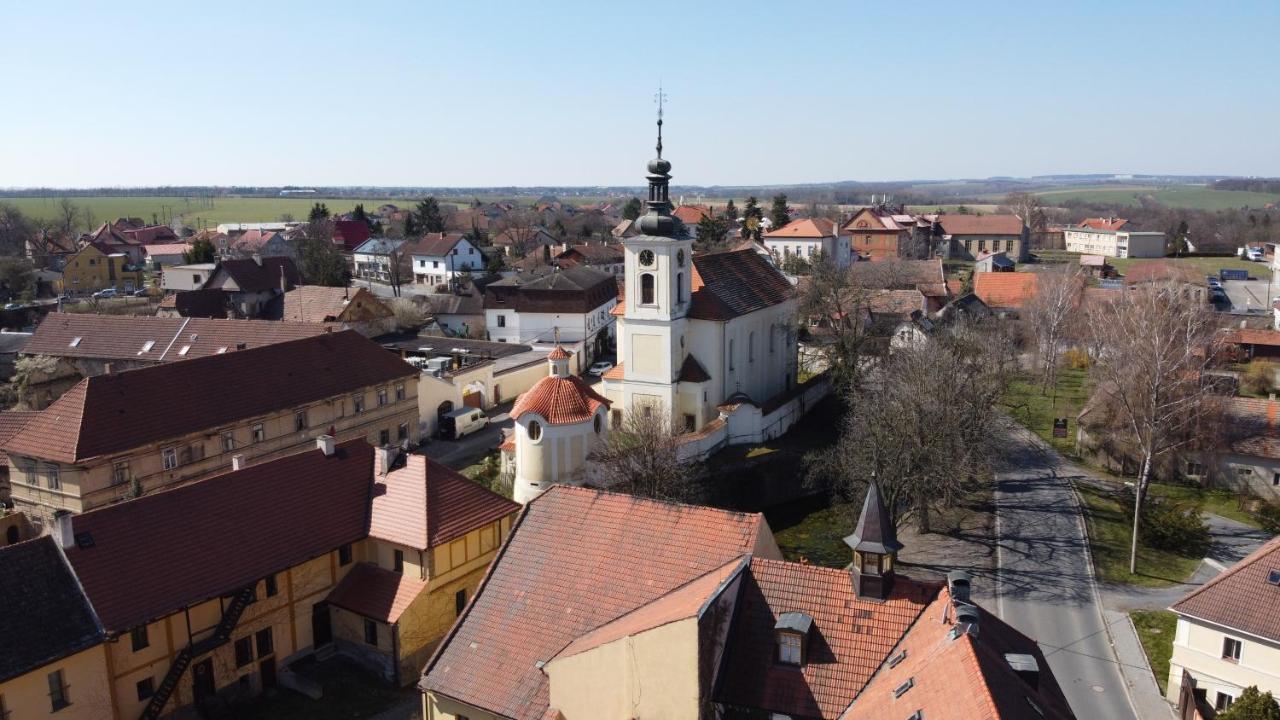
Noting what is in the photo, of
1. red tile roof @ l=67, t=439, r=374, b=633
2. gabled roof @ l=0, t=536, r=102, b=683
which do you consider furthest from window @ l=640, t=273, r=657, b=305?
gabled roof @ l=0, t=536, r=102, b=683

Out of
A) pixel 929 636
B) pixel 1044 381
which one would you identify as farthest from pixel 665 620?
pixel 1044 381

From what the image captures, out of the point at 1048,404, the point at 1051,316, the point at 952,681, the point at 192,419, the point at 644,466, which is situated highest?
the point at 1051,316

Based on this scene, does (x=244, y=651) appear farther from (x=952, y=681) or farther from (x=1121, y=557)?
(x=1121, y=557)

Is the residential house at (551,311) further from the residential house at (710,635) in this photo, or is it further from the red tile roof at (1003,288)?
the residential house at (710,635)

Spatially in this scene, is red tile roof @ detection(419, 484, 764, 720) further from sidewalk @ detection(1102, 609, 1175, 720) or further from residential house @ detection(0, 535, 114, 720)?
sidewalk @ detection(1102, 609, 1175, 720)

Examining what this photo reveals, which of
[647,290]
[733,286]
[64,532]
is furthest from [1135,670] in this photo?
[64,532]

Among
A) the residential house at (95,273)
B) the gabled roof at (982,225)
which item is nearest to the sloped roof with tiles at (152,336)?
the residential house at (95,273)
